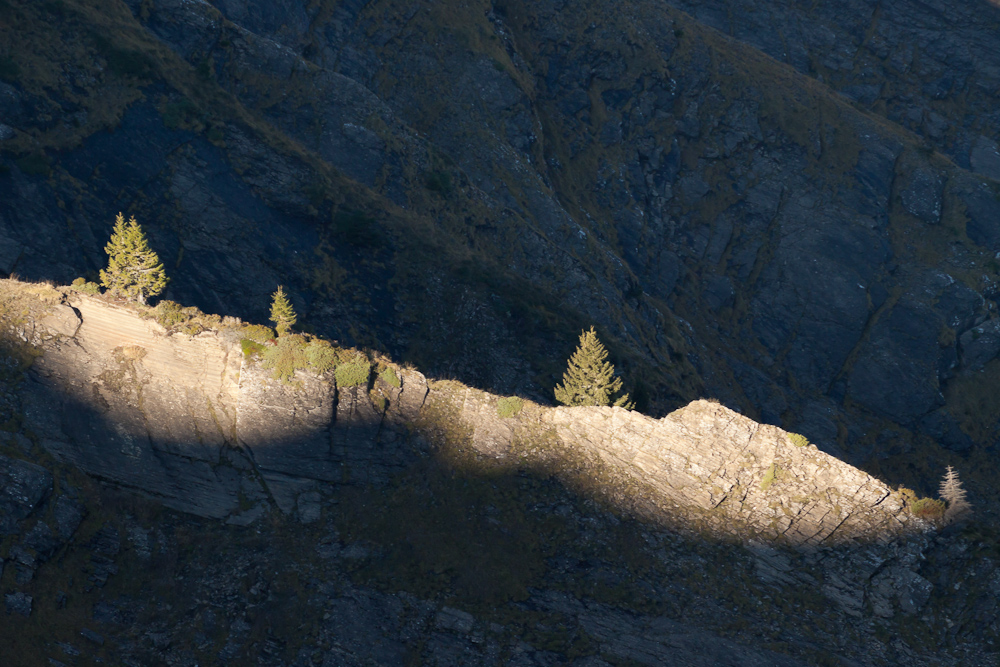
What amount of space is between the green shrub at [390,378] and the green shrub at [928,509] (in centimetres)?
2120

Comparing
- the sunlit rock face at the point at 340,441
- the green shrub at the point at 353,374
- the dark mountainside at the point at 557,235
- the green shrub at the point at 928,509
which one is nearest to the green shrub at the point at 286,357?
the sunlit rock face at the point at 340,441

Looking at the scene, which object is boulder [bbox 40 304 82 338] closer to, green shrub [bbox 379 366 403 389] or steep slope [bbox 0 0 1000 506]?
green shrub [bbox 379 366 403 389]

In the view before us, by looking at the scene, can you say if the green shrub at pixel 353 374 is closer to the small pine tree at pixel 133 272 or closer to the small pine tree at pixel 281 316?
the small pine tree at pixel 281 316

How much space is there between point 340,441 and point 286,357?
13.3ft

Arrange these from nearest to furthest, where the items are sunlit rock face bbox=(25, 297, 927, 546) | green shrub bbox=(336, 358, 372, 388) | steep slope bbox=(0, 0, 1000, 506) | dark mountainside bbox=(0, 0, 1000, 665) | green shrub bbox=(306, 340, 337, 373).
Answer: dark mountainside bbox=(0, 0, 1000, 665), sunlit rock face bbox=(25, 297, 927, 546), green shrub bbox=(306, 340, 337, 373), green shrub bbox=(336, 358, 372, 388), steep slope bbox=(0, 0, 1000, 506)

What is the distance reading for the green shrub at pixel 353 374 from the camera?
30.8m

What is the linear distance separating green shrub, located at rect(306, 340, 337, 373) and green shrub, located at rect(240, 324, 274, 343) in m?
1.67

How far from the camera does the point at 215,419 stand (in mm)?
29031

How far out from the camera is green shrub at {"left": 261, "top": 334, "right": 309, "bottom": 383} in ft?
98.6

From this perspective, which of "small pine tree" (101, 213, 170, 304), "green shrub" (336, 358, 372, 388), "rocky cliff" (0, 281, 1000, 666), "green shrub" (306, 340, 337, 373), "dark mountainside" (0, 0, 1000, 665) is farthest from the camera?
"green shrub" (336, 358, 372, 388)

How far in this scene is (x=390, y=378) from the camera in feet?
105

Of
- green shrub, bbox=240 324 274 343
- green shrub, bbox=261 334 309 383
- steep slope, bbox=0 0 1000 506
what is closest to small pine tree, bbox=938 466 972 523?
steep slope, bbox=0 0 1000 506

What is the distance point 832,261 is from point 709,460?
51.5 metres

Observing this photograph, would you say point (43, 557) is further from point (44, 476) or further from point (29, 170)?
point (29, 170)
